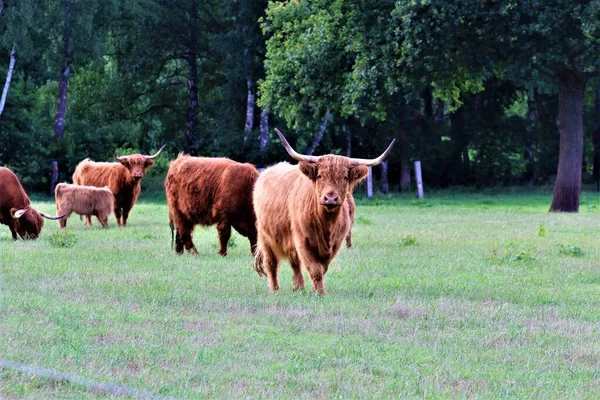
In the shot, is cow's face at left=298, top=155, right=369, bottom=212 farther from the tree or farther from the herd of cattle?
the tree

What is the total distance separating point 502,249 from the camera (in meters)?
15.1

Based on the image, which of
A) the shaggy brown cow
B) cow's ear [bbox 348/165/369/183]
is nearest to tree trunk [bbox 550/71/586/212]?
the shaggy brown cow

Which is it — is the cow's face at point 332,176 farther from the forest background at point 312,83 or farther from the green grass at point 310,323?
the forest background at point 312,83

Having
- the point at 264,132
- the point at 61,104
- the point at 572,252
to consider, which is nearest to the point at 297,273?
the point at 572,252

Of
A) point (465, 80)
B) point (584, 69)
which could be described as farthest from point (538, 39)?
point (465, 80)

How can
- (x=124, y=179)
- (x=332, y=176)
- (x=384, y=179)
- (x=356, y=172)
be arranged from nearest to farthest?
1. (x=332, y=176)
2. (x=356, y=172)
3. (x=124, y=179)
4. (x=384, y=179)

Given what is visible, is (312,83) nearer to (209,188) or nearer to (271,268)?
(209,188)

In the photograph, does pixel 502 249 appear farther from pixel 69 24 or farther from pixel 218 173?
pixel 69 24

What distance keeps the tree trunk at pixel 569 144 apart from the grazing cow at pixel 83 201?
12.9 m

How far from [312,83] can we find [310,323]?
18.9 m

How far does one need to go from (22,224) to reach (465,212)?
12713 millimetres

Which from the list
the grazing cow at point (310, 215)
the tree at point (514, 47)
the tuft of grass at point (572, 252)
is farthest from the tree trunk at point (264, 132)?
the grazing cow at point (310, 215)

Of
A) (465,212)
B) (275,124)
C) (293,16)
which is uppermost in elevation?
(293,16)

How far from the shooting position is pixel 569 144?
2778 cm
